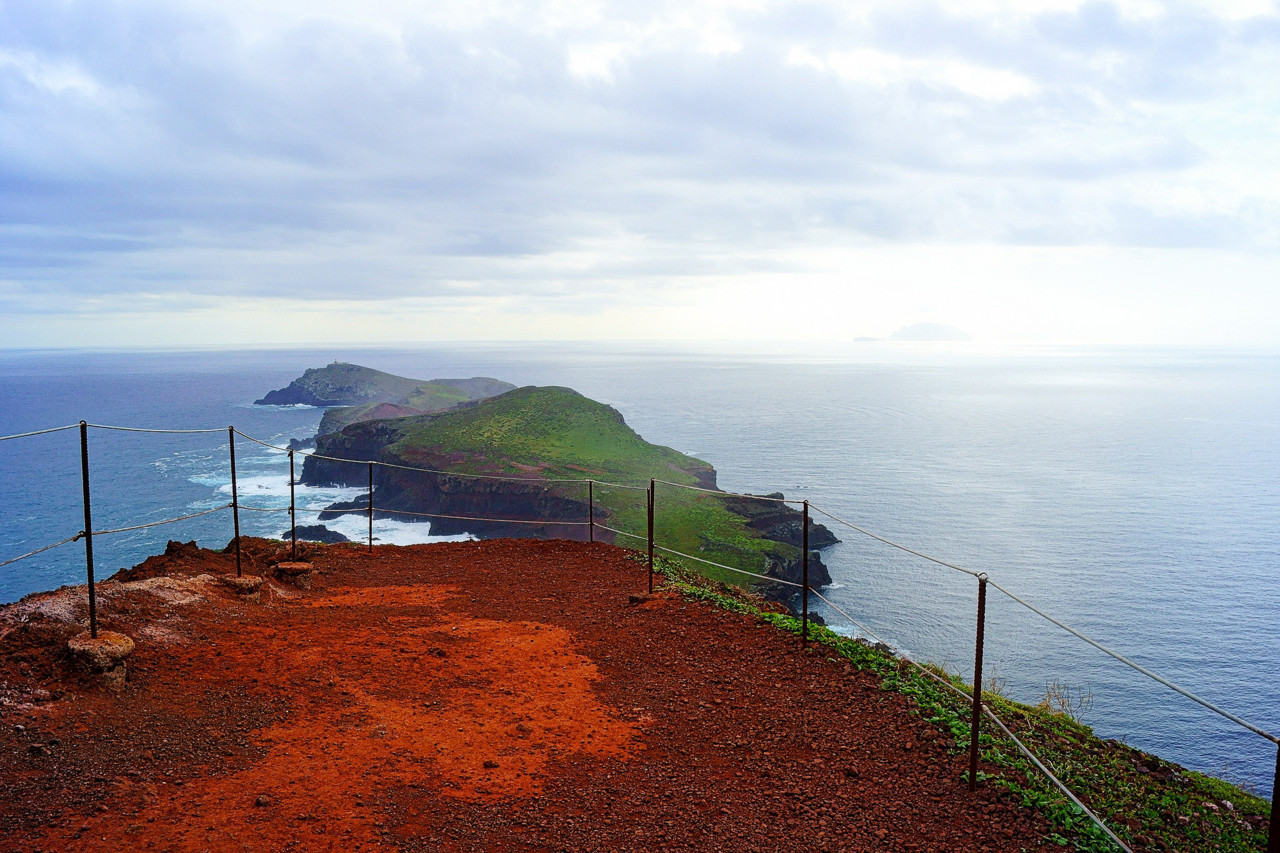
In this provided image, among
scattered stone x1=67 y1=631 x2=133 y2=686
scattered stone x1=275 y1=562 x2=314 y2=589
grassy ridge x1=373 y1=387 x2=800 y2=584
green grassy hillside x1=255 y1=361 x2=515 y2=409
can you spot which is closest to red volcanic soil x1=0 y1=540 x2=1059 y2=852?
scattered stone x1=67 y1=631 x2=133 y2=686

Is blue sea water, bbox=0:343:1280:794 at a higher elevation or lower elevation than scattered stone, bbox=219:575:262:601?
lower

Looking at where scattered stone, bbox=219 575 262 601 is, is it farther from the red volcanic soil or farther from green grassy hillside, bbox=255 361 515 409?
green grassy hillside, bbox=255 361 515 409

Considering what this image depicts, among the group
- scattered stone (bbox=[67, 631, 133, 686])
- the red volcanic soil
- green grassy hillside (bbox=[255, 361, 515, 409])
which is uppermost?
scattered stone (bbox=[67, 631, 133, 686])

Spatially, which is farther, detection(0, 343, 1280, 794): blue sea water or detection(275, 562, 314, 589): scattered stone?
detection(0, 343, 1280, 794): blue sea water

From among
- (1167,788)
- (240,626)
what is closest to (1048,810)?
(1167,788)

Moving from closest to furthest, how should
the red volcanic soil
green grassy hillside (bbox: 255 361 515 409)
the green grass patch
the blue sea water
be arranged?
the red volcanic soil < the green grass patch < the blue sea water < green grassy hillside (bbox: 255 361 515 409)

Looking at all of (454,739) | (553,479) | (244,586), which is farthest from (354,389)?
(454,739)
